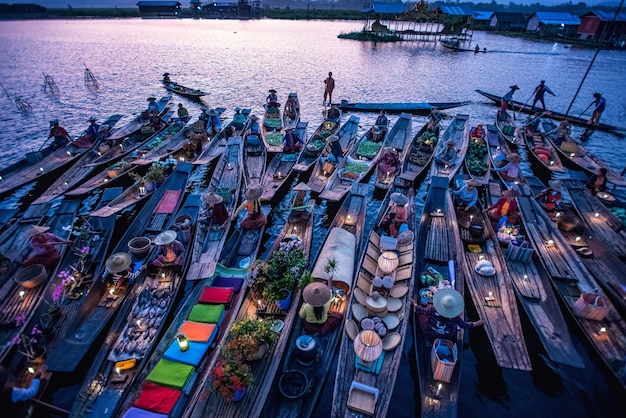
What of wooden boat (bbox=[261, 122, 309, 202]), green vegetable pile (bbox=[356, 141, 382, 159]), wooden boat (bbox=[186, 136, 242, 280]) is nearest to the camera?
wooden boat (bbox=[186, 136, 242, 280])

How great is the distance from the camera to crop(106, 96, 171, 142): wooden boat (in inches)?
895

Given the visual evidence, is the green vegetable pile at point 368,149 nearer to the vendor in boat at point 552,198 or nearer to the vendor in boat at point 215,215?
the vendor in boat at point 552,198

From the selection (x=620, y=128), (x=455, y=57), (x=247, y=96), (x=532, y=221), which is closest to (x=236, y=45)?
(x=247, y=96)

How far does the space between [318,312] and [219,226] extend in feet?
21.6

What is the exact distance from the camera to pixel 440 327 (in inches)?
357

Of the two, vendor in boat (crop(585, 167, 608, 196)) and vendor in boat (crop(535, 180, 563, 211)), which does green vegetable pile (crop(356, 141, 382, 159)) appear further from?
vendor in boat (crop(585, 167, 608, 196))

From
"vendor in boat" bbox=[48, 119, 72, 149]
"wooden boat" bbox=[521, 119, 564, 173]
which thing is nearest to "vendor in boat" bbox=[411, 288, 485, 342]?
"wooden boat" bbox=[521, 119, 564, 173]

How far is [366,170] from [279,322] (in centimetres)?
1088

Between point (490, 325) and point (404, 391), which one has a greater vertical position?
point (490, 325)

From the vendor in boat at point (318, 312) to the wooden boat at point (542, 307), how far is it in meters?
6.12

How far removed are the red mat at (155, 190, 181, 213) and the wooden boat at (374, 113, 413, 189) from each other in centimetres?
1063

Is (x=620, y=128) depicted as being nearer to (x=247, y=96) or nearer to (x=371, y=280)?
(x=371, y=280)

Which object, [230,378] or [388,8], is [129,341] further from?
[388,8]

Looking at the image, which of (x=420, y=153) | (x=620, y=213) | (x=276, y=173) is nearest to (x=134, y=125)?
(x=276, y=173)
